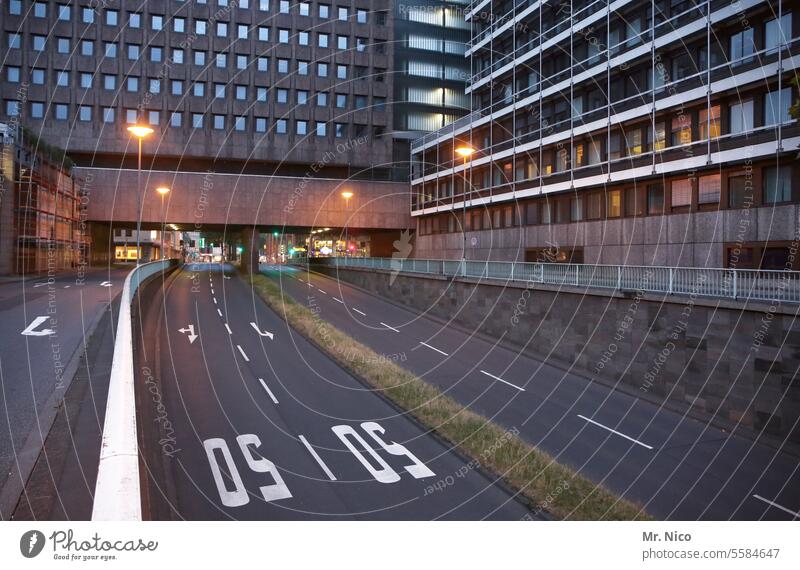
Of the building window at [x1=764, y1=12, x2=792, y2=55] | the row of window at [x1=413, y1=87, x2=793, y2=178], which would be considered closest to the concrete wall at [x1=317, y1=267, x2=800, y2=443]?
the row of window at [x1=413, y1=87, x2=793, y2=178]

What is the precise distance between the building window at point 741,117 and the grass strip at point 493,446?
843 inches

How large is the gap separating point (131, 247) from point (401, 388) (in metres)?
108

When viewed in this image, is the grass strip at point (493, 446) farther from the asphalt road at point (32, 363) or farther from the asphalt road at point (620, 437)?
the asphalt road at point (32, 363)

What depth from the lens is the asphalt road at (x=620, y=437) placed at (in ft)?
43.5

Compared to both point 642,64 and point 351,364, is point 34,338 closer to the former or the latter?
point 351,364

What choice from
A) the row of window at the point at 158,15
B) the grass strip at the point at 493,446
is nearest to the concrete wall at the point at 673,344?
the grass strip at the point at 493,446

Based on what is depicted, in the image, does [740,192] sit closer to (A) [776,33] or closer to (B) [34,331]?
(A) [776,33]

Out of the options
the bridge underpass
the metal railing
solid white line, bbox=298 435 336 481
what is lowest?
solid white line, bbox=298 435 336 481

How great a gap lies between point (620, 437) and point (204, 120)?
60299mm

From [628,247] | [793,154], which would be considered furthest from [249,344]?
[793,154]

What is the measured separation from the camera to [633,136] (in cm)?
3578

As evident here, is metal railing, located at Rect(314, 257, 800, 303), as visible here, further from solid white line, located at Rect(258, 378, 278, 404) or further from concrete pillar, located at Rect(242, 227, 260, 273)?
concrete pillar, located at Rect(242, 227, 260, 273)

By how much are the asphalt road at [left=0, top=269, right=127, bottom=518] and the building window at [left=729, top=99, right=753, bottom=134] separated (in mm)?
30674

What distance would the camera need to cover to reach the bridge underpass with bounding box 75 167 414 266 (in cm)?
5644
